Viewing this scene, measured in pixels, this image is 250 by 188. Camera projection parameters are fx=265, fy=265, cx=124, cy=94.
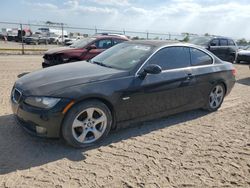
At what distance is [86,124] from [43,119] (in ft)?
2.07

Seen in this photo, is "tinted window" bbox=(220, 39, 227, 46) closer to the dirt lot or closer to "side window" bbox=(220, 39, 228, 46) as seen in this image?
"side window" bbox=(220, 39, 228, 46)

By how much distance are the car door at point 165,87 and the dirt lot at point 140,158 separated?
15.6 inches

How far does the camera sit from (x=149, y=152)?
12.6ft

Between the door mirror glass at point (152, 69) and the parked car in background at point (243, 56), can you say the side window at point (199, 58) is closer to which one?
the door mirror glass at point (152, 69)

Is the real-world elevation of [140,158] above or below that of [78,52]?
below

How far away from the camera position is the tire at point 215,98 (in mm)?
5629

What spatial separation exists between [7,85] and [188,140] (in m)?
5.22

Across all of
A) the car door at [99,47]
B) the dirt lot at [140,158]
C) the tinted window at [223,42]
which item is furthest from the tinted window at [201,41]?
the dirt lot at [140,158]

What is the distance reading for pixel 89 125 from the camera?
3910 mm

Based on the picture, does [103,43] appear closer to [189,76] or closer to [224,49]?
[189,76]

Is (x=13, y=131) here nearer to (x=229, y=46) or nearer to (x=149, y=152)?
(x=149, y=152)

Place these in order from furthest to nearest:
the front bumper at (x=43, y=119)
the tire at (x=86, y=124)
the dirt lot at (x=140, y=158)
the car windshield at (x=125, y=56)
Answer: the car windshield at (x=125, y=56) → the tire at (x=86, y=124) → the front bumper at (x=43, y=119) → the dirt lot at (x=140, y=158)

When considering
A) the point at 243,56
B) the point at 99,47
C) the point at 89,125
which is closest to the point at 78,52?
the point at 99,47

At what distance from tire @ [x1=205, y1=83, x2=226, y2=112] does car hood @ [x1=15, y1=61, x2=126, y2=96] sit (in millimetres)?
2335
